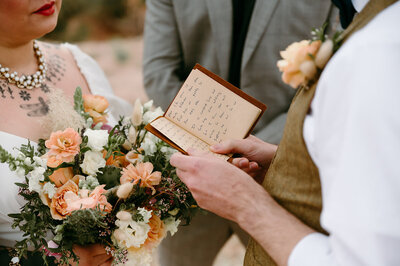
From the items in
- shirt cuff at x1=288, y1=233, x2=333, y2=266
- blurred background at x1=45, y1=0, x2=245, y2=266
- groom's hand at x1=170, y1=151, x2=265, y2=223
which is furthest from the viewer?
blurred background at x1=45, y1=0, x2=245, y2=266

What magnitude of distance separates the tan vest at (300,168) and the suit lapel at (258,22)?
99cm

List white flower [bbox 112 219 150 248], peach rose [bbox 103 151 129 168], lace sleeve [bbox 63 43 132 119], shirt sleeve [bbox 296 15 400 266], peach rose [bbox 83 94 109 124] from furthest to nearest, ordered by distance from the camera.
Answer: lace sleeve [bbox 63 43 132 119], peach rose [bbox 83 94 109 124], peach rose [bbox 103 151 129 168], white flower [bbox 112 219 150 248], shirt sleeve [bbox 296 15 400 266]

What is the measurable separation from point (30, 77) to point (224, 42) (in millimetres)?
969

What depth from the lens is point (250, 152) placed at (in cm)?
119

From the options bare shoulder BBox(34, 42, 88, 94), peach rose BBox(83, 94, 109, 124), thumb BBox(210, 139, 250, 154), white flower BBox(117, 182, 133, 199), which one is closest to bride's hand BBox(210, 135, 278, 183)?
thumb BBox(210, 139, 250, 154)

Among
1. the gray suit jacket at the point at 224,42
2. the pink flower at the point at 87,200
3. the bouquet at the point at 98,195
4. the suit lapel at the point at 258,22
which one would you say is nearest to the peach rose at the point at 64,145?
the bouquet at the point at 98,195

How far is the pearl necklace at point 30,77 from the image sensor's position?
1.36 m

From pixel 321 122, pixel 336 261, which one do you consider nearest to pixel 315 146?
A: pixel 321 122

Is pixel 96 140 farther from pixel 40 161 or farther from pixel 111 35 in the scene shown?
pixel 111 35

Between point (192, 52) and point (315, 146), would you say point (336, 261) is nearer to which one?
point (315, 146)

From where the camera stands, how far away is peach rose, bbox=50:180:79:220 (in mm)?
1024

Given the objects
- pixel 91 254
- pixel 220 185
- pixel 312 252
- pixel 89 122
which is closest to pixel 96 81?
pixel 89 122

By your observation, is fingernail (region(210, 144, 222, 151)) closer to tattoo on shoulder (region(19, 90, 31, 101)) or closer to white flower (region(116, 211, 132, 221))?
white flower (region(116, 211, 132, 221))

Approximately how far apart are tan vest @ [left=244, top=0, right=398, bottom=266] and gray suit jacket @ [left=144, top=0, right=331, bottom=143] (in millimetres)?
930
